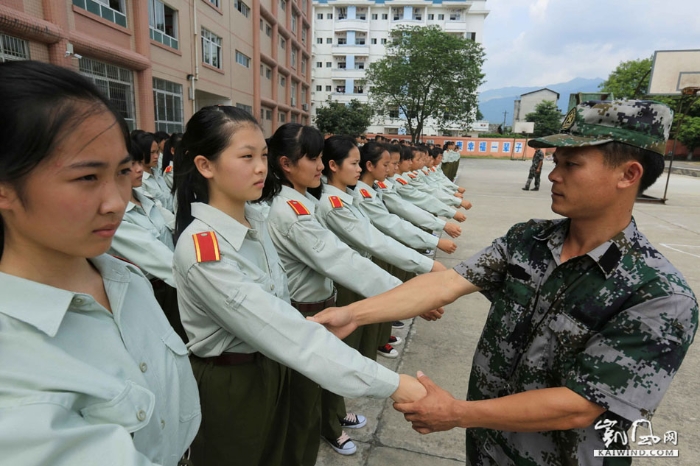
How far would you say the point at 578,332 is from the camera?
1.08m

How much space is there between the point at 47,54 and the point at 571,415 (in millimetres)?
9280

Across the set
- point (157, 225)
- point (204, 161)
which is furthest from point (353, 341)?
point (157, 225)

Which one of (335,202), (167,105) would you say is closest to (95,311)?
(335,202)

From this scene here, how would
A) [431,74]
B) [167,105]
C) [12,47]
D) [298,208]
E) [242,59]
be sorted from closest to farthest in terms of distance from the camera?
[298,208], [12,47], [167,105], [242,59], [431,74]

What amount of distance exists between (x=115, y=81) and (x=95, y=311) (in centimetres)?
1046

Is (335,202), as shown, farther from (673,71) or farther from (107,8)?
(673,71)

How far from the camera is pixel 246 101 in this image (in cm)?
1850

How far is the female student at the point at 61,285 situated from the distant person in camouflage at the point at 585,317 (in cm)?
89

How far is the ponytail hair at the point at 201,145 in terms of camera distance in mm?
1521

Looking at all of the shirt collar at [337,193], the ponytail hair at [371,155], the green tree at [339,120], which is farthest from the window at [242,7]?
the shirt collar at [337,193]

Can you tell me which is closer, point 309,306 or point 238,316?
point 238,316

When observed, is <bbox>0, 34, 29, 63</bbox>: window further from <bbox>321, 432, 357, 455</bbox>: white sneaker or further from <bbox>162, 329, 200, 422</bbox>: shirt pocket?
<bbox>162, 329, 200, 422</bbox>: shirt pocket

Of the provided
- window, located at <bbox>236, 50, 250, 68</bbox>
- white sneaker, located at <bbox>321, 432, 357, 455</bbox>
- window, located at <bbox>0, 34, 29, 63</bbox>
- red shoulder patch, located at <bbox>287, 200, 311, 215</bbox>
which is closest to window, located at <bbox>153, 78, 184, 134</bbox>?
window, located at <bbox>0, 34, 29, 63</bbox>

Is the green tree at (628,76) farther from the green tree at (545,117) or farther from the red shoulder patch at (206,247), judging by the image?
the red shoulder patch at (206,247)
